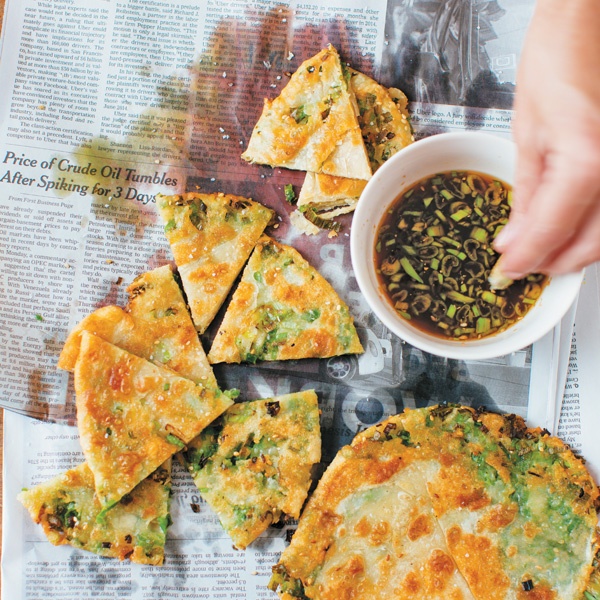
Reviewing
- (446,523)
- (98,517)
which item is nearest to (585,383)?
Result: (446,523)

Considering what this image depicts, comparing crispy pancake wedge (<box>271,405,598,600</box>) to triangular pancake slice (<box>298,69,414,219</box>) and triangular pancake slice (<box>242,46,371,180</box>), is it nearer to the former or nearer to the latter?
triangular pancake slice (<box>298,69,414,219</box>)

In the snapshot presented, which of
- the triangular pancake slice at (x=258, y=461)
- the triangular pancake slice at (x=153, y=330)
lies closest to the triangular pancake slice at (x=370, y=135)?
the triangular pancake slice at (x=153, y=330)

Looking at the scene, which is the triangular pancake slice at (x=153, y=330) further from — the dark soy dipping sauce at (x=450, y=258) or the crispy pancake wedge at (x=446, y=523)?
the dark soy dipping sauce at (x=450, y=258)

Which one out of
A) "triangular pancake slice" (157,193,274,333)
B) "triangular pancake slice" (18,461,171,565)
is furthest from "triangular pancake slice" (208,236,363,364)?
"triangular pancake slice" (18,461,171,565)

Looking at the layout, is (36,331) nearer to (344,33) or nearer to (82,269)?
(82,269)

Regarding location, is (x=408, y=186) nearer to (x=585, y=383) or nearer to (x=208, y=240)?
(x=208, y=240)
